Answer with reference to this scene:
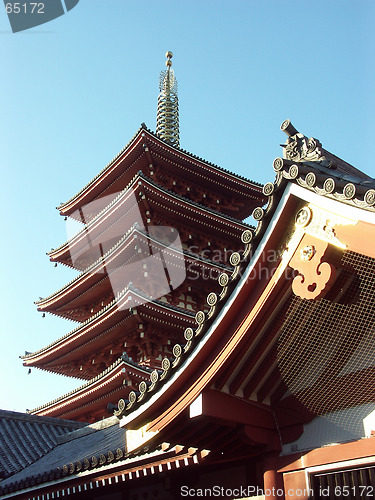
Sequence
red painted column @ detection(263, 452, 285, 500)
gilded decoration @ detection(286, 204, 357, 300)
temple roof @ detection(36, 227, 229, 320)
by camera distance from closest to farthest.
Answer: gilded decoration @ detection(286, 204, 357, 300), red painted column @ detection(263, 452, 285, 500), temple roof @ detection(36, 227, 229, 320)

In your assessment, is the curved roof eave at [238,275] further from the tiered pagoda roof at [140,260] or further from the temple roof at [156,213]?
the temple roof at [156,213]

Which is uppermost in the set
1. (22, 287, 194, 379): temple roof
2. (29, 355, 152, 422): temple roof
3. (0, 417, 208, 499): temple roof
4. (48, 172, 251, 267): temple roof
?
(48, 172, 251, 267): temple roof

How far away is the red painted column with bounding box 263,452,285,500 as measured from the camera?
5.10m

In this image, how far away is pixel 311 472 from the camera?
4.94 metres

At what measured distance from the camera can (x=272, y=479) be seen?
17.0 feet

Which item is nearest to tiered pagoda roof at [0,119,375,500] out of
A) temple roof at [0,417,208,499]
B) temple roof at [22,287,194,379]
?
temple roof at [0,417,208,499]

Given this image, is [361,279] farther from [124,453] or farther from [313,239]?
[124,453]

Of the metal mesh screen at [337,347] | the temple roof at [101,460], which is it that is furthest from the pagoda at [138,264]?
the metal mesh screen at [337,347]

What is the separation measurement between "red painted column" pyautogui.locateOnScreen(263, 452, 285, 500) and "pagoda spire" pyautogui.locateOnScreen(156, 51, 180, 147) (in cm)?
2307

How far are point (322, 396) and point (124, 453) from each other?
9.23 feet

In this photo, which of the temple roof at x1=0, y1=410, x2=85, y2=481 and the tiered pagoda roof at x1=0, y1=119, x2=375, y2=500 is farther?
the temple roof at x1=0, y1=410, x2=85, y2=481

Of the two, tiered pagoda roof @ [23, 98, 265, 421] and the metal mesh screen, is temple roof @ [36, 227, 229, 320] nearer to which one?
tiered pagoda roof @ [23, 98, 265, 421]

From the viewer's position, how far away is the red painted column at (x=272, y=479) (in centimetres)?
510

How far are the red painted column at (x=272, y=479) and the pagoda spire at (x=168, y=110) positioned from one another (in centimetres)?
2307
